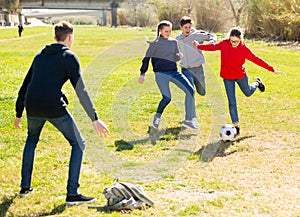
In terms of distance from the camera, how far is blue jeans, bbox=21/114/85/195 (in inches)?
197

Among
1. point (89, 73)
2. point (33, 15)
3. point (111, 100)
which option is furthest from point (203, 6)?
point (33, 15)

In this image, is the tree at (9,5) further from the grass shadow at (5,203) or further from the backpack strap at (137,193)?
the backpack strap at (137,193)

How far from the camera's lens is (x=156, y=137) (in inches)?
319

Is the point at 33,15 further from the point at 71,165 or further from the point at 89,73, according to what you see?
the point at 71,165

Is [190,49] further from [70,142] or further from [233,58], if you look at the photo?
[70,142]

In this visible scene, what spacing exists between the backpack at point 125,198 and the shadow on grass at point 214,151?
1.92 metres

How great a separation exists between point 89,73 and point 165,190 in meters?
11.0

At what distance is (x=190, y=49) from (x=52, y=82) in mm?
4044

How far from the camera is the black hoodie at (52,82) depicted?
4.80m

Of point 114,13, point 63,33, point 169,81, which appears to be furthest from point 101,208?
point 114,13

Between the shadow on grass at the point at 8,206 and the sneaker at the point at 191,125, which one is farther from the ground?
the shadow on grass at the point at 8,206

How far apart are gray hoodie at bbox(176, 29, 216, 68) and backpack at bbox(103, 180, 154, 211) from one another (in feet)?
12.7

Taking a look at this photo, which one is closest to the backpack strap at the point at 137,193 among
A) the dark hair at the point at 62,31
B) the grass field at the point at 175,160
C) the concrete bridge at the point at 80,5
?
the grass field at the point at 175,160

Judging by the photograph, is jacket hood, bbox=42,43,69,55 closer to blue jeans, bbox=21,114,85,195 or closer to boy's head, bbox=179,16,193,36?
blue jeans, bbox=21,114,85,195
